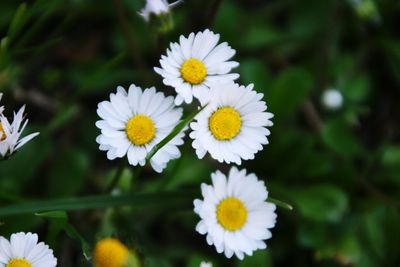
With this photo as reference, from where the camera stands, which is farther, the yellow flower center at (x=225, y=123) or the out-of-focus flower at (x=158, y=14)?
the out-of-focus flower at (x=158, y=14)

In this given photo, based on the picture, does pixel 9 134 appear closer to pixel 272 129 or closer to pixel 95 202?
pixel 95 202

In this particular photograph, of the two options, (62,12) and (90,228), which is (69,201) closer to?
(90,228)

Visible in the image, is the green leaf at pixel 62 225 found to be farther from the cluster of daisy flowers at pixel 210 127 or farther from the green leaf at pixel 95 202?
the cluster of daisy flowers at pixel 210 127

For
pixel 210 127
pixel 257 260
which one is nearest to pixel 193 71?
pixel 210 127

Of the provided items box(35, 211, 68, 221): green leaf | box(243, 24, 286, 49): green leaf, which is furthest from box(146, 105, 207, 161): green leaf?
box(243, 24, 286, 49): green leaf

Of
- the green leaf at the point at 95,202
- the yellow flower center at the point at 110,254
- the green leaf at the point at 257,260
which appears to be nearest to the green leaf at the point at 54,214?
the green leaf at the point at 95,202

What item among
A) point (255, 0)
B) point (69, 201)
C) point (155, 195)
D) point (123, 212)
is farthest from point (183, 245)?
point (255, 0)

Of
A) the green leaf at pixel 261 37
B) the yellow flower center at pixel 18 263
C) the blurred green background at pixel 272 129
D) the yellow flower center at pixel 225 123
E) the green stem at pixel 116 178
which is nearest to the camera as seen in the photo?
the yellow flower center at pixel 18 263

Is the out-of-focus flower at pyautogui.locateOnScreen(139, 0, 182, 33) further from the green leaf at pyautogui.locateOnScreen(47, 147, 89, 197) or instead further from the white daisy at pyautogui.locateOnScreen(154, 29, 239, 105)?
the green leaf at pyautogui.locateOnScreen(47, 147, 89, 197)
